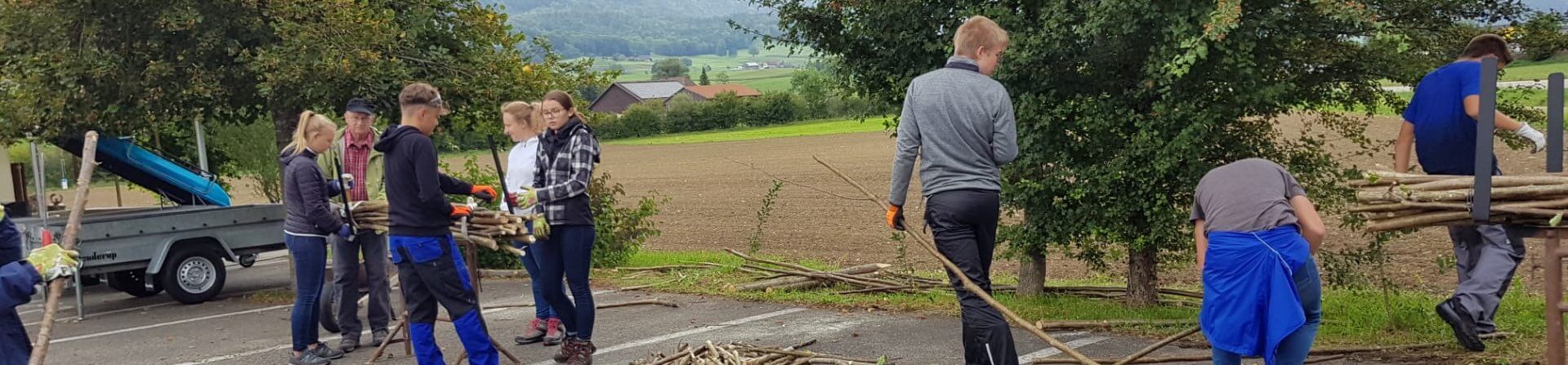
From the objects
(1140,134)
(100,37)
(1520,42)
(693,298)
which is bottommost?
(693,298)

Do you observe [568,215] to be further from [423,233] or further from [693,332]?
[693,332]

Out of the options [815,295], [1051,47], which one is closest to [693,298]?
[815,295]

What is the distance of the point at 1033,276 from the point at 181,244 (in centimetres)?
835

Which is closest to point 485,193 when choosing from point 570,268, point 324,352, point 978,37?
point 570,268

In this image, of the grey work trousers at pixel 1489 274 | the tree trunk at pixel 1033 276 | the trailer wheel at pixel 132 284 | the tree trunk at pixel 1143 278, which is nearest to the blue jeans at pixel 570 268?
the tree trunk at pixel 1033 276

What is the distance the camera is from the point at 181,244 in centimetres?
1191

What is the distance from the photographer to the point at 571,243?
690 cm

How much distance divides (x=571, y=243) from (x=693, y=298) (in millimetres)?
3417

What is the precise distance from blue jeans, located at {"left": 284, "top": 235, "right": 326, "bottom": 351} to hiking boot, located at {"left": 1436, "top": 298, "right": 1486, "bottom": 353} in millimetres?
6657

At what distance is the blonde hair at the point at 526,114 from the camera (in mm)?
7801

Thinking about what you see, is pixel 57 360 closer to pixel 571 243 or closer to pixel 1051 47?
pixel 571 243

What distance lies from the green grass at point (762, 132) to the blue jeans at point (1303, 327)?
185 ft

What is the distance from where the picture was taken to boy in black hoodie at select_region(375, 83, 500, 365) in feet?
20.3

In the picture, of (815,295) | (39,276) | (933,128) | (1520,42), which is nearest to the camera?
(39,276)
